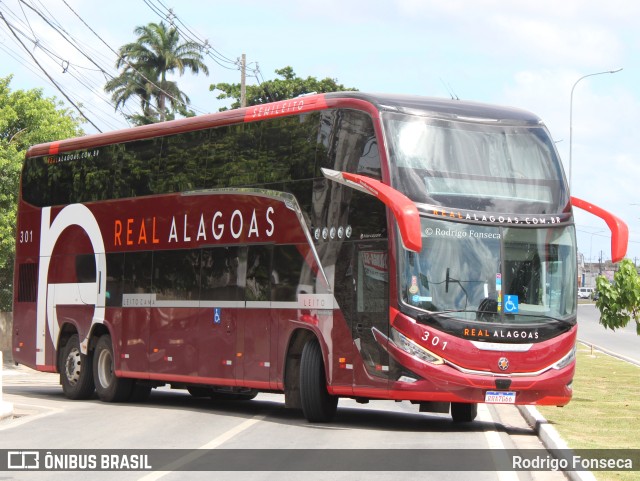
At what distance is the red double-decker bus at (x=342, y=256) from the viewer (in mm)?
15984

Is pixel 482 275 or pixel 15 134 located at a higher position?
pixel 15 134

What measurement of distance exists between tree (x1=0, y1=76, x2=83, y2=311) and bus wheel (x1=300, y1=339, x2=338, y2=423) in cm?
2044

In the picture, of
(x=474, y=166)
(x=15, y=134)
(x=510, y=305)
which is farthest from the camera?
(x=15, y=134)

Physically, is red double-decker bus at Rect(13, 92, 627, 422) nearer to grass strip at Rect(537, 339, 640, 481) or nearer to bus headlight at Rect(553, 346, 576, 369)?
bus headlight at Rect(553, 346, 576, 369)

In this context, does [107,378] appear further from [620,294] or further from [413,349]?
[620,294]

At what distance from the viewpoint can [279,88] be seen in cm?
6925

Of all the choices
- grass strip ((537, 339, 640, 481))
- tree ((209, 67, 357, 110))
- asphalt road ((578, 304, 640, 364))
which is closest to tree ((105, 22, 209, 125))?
tree ((209, 67, 357, 110))

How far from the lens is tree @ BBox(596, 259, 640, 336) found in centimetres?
2553

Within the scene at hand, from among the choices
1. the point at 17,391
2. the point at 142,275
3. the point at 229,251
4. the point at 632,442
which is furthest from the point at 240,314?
the point at 17,391

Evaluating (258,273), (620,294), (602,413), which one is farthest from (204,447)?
(620,294)

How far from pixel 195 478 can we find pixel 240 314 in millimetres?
7750

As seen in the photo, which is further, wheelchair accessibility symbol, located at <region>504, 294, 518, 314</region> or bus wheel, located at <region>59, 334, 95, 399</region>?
bus wheel, located at <region>59, 334, 95, 399</region>

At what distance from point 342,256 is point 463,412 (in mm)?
3025

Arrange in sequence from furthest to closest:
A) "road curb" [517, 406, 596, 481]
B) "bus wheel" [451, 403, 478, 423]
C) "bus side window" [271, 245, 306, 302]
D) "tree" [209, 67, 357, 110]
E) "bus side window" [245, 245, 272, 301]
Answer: "tree" [209, 67, 357, 110] < "bus side window" [245, 245, 272, 301] < "bus side window" [271, 245, 306, 302] < "bus wheel" [451, 403, 478, 423] < "road curb" [517, 406, 596, 481]
